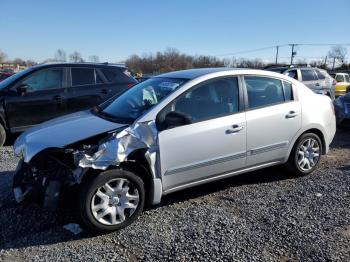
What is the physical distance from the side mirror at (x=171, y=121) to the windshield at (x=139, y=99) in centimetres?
23

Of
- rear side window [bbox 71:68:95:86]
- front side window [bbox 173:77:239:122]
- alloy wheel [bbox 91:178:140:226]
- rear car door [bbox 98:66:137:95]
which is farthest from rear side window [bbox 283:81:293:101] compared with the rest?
rear side window [bbox 71:68:95:86]

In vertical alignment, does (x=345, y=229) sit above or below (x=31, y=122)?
below

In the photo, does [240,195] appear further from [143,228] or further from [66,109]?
[66,109]

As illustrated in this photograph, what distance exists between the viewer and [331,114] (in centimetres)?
564

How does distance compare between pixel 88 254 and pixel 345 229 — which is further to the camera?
pixel 345 229

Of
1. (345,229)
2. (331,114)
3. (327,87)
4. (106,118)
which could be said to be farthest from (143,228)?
(327,87)

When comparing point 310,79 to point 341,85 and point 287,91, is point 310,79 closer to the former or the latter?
point 341,85

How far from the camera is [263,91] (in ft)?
16.1

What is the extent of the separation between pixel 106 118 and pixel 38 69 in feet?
13.5

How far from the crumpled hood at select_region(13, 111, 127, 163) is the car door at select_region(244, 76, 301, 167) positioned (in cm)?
173

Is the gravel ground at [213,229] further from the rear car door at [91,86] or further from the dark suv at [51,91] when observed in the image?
the rear car door at [91,86]

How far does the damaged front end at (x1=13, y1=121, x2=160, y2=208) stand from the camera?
3.56 m

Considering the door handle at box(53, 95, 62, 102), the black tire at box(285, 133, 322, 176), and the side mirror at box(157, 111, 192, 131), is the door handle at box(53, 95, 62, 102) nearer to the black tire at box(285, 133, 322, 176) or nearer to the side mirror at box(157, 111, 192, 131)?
the side mirror at box(157, 111, 192, 131)

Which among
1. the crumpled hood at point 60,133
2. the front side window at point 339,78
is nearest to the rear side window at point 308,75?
the front side window at point 339,78
